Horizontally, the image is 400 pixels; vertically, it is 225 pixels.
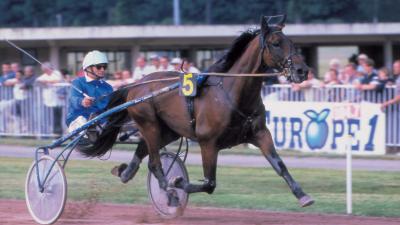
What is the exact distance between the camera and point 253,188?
1223cm

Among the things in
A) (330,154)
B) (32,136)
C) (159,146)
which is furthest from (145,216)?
(32,136)

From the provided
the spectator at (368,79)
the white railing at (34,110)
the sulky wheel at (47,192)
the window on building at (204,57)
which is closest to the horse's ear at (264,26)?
the sulky wheel at (47,192)

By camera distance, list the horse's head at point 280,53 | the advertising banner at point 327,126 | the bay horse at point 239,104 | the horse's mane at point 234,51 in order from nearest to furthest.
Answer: the horse's head at point 280,53 → the bay horse at point 239,104 → the horse's mane at point 234,51 → the advertising banner at point 327,126

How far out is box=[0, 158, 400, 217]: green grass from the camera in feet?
34.7

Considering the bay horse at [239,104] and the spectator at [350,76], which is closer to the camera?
the bay horse at [239,104]

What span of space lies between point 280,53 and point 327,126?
846cm

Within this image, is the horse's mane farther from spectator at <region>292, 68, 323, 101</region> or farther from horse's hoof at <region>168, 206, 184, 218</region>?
spectator at <region>292, 68, 323, 101</region>

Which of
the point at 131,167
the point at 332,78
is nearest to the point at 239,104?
the point at 131,167

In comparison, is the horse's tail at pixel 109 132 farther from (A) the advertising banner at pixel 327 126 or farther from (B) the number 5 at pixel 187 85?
(A) the advertising banner at pixel 327 126

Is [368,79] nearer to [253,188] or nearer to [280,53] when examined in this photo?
[253,188]

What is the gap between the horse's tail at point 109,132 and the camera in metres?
10.0

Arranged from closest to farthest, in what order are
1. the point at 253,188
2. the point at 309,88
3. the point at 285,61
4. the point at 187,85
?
the point at 285,61, the point at 187,85, the point at 253,188, the point at 309,88

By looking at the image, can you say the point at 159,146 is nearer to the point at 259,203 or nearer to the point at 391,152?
the point at 259,203

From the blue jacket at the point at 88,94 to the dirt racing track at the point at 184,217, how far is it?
1.03 m
